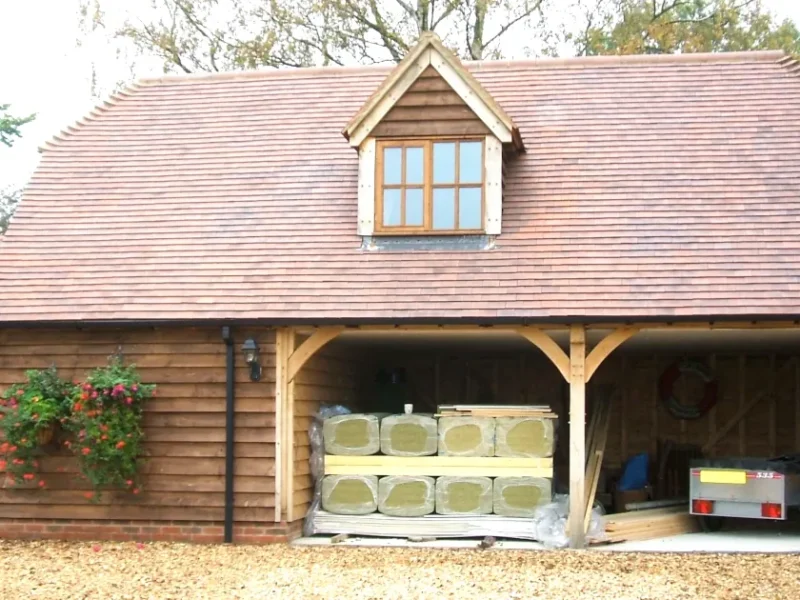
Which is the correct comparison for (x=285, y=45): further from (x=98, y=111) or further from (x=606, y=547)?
(x=606, y=547)

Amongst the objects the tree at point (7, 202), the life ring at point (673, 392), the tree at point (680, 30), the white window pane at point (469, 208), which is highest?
the tree at point (680, 30)

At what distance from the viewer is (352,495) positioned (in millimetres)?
12367

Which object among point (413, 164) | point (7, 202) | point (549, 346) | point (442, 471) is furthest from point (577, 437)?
point (7, 202)

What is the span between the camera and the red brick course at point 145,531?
469 inches

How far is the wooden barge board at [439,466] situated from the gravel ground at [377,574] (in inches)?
41.8

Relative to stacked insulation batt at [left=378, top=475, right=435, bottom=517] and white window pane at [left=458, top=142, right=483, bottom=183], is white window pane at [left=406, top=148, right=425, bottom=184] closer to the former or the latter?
white window pane at [left=458, top=142, right=483, bottom=183]

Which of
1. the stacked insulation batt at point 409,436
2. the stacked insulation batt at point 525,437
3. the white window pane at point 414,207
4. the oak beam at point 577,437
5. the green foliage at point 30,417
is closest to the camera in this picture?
the oak beam at point 577,437

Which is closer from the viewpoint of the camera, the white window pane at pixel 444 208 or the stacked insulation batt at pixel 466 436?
the stacked insulation batt at pixel 466 436

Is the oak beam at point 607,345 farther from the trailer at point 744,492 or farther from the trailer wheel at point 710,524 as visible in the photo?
the trailer wheel at point 710,524

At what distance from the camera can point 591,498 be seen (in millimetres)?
12195

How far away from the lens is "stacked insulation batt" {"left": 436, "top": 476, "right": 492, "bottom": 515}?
12094 millimetres

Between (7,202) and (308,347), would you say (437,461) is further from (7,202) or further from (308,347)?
(7,202)

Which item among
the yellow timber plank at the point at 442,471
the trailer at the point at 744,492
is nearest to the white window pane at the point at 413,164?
the yellow timber plank at the point at 442,471

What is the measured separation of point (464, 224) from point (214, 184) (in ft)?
11.3
